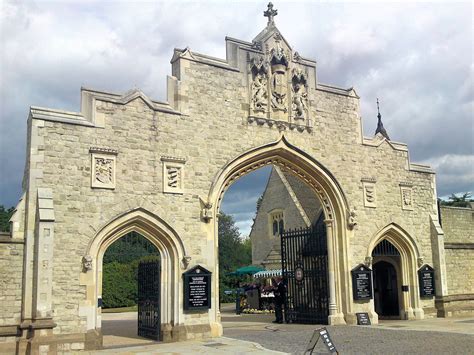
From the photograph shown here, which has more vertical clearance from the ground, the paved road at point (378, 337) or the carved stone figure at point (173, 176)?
the carved stone figure at point (173, 176)

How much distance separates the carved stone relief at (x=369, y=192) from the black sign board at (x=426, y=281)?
3.10m

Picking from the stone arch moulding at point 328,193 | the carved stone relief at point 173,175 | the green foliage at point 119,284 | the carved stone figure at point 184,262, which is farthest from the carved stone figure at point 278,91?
the green foliage at point 119,284

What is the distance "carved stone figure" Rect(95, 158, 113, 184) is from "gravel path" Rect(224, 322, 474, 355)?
538cm

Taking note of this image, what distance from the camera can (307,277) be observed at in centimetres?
1808

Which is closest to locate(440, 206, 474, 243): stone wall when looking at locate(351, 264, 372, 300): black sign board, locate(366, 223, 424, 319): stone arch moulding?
locate(366, 223, 424, 319): stone arch moulding

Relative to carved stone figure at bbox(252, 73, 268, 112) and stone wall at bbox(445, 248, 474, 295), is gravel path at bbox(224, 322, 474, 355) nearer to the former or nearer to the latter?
stone wall at bbox(445, 248, 474, 295)

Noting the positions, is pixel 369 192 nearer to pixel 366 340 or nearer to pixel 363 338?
pixel 363 338

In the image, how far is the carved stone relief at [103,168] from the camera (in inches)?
512

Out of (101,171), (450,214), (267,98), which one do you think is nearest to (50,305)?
(101,171)

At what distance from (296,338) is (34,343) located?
6.33 meters

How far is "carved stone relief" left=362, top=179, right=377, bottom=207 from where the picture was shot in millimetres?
17797

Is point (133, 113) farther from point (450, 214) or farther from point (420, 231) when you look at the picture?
point (450, 214)

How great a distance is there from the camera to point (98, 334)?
40.4ft

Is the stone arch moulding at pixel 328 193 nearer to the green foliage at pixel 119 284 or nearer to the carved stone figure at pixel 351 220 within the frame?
the carved stone figure at pixel 351 220
